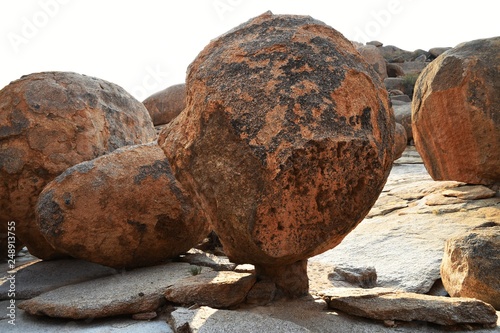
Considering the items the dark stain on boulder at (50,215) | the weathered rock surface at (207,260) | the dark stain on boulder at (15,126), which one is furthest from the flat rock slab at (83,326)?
the dark stain on boulder at (15,126)

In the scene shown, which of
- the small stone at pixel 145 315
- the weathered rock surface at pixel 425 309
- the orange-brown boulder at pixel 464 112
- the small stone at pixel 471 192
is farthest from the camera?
the small stone at pixel 471 192

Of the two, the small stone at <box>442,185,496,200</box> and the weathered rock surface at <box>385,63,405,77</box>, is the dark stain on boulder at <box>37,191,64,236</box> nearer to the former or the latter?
the small stone at <box>442,185,496,200</box>

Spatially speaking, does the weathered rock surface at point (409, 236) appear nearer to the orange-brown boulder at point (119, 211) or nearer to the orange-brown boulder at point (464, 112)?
the orange-brown boulder at point (464, 112)

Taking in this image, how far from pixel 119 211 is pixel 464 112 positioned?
3.90 metres

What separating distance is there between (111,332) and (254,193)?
1.10 meters

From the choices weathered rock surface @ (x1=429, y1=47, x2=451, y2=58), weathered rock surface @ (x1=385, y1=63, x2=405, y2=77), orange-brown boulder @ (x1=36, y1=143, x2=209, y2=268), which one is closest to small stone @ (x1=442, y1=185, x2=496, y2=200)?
orange-brown boulder @ (x1=36, y1=143, x2=209, y2=268)

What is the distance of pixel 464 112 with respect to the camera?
5.61 m

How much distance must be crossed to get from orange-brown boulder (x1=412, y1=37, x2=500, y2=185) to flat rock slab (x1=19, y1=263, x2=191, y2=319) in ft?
11.9

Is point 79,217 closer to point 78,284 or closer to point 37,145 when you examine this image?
point 78,284

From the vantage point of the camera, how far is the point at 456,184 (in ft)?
20.6

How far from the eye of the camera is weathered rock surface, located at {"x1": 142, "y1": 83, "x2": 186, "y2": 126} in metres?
13.0

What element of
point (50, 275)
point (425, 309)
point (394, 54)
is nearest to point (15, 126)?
point (50, 275)

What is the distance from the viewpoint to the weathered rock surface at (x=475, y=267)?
3105mm

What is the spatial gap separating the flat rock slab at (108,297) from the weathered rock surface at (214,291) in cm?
14
